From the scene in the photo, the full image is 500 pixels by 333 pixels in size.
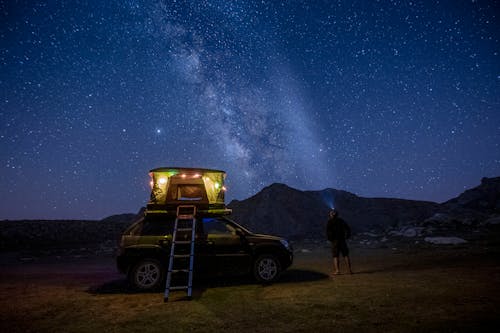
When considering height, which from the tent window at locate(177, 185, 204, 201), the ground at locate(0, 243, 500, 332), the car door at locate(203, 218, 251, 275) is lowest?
the ground at locate(0, 243, 500, 332)

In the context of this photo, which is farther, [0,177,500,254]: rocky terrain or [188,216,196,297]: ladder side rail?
[0,177,500,254]: rocky terrain

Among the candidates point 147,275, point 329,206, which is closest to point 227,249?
point 147,275

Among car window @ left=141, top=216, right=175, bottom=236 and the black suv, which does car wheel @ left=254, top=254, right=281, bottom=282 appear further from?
car window @ left=141, top=216, right=175, bottom=236

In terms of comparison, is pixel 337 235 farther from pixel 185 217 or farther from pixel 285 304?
pixel 185 217

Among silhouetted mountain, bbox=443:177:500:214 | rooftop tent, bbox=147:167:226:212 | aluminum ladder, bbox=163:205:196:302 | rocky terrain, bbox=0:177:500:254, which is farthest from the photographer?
silhouetted mountain, bbox=443:177:500:214

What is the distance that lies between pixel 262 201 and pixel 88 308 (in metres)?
32.1

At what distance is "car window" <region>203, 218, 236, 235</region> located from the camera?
27.1 ft

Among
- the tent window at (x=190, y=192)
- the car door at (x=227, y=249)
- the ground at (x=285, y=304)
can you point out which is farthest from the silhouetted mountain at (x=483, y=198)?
the tent window at (x=190, y=192)

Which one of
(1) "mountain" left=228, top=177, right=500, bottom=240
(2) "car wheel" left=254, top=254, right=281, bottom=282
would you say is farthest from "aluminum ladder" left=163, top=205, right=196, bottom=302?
(1) "mountain" left=228, top=177, right=500, bottom=240

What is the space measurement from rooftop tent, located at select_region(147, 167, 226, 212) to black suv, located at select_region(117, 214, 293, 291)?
1.32 ft

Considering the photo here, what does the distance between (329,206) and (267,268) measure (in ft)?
112

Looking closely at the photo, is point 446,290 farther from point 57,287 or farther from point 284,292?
point 57,287

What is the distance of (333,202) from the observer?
4209 cm

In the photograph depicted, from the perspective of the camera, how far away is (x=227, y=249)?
8.11 m
